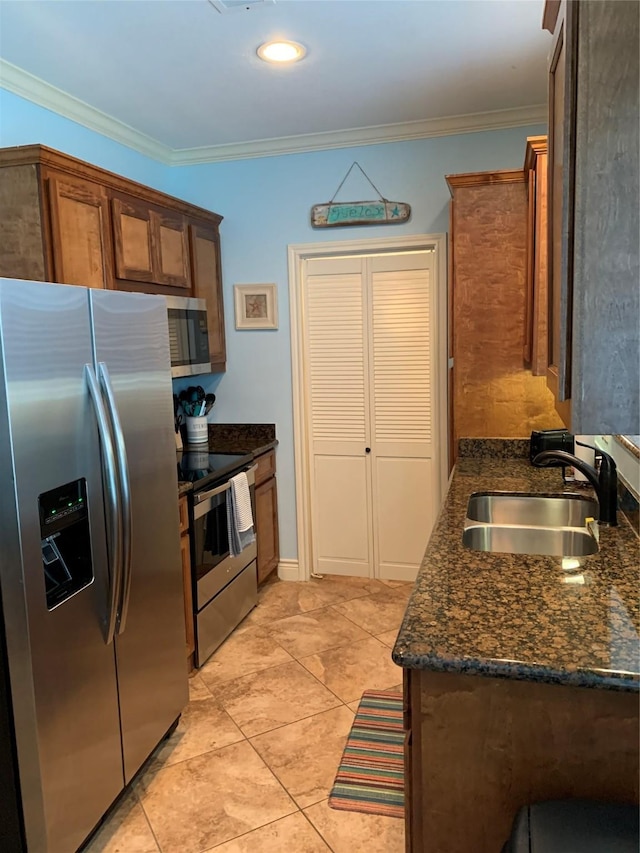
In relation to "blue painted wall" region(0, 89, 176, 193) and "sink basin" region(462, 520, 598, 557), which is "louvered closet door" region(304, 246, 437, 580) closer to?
"blue painted wall" region(0, 89, 176, 193)

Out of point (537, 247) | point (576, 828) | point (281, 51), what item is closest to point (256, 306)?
point (281, 51)

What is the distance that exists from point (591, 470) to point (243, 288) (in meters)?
2.49

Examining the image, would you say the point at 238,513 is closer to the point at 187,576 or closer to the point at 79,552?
the point at 187,576

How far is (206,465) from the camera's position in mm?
3246

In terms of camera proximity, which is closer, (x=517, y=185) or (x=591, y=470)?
(x=591, y=470)

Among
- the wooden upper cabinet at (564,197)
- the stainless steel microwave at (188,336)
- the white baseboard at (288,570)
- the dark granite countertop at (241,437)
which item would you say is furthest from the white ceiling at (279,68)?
the white baseboard at (288,570)

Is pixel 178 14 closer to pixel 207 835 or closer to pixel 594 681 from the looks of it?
pixel 594 681

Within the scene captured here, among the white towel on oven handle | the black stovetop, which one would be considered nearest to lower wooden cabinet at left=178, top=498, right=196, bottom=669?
the black stovetop

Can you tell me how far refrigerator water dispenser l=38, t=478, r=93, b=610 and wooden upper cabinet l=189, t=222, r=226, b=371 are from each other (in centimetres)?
201

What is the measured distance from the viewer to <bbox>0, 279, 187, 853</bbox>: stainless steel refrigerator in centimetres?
162

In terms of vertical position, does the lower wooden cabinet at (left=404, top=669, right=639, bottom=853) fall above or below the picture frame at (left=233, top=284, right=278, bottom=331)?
below

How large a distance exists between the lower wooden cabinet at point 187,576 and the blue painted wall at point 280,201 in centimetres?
127

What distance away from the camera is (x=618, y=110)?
3.62 feet

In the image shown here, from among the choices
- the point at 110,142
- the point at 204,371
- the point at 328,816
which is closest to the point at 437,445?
the point at 204,371
